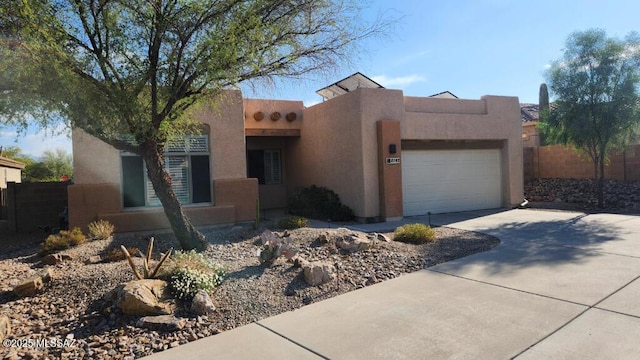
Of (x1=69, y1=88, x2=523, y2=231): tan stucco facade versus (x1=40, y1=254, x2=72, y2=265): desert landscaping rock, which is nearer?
(x1=40, y1=254, x2=72, y2=265): desert landscaping rock

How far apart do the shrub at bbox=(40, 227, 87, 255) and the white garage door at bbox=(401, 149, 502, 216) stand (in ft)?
30.7

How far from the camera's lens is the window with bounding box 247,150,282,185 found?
16.8 meters

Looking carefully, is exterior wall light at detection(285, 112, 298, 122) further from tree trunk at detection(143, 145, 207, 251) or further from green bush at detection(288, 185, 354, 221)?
tree trunk at detection(143, 145, 207, 251)

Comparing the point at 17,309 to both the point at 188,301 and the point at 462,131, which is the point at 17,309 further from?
the point at 462,131

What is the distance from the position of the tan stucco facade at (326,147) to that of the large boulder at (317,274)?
15.6 feet

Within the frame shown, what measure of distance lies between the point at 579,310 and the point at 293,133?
40.7 feet

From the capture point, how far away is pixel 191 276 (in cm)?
551

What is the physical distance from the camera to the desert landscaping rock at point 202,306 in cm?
506

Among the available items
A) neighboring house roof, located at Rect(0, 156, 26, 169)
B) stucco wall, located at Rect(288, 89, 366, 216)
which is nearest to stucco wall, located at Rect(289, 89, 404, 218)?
stucco wall, located at Rect(288, 89, 366, 216)

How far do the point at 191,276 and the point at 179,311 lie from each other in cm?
54

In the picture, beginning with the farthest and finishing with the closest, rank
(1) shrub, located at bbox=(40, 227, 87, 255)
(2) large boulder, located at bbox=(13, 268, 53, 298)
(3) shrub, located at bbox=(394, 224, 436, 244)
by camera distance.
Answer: (3) shrub, located at bbox=(394, 224, 436, 244)
(1) shrub, located at bbox=(40, 227, 87, 255)
(2) large boulder, located at bbox=(13, 268, 53, 298)

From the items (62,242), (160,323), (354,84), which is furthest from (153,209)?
(354,84)

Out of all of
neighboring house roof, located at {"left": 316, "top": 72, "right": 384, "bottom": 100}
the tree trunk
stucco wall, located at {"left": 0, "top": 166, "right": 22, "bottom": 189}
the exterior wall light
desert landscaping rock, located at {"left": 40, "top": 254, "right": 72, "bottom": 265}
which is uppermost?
neighboring house roof, located at {"left": 316, "top": 72, "right": 384, "bottom": 100}

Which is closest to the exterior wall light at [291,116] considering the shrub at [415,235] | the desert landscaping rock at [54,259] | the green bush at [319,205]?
the green bush at [319,205]
